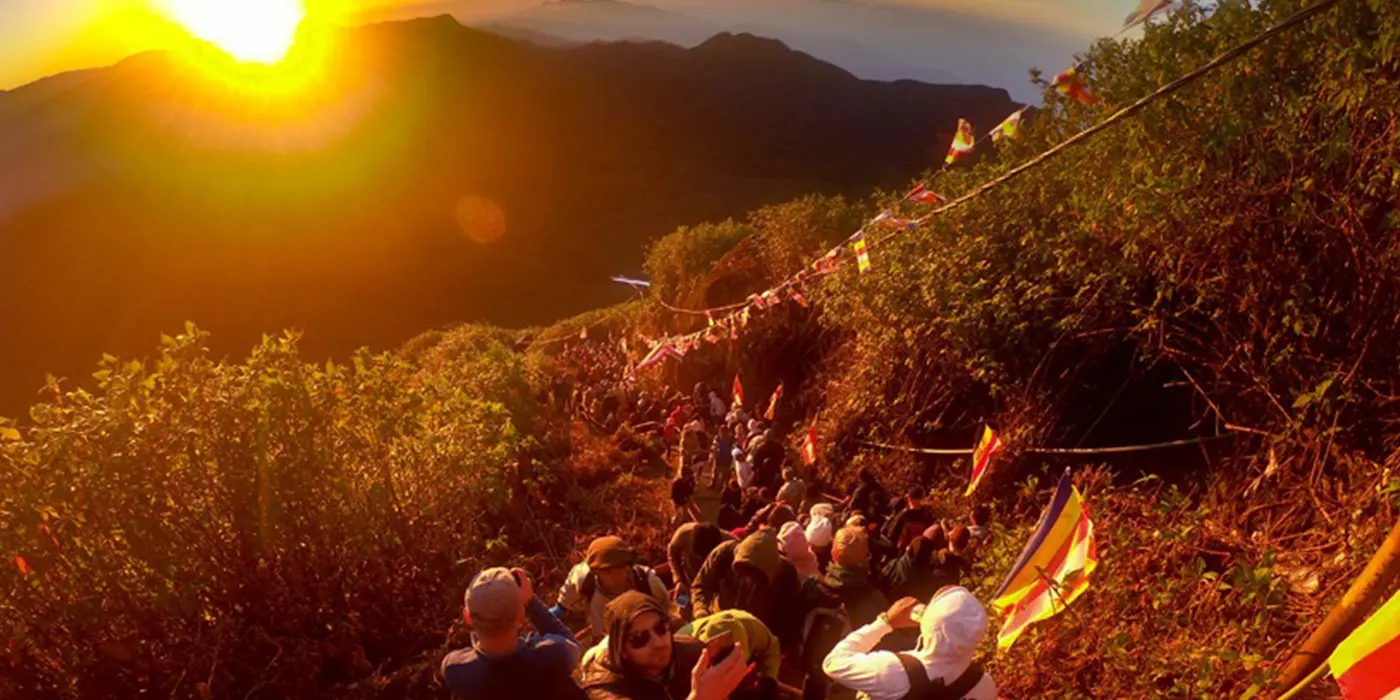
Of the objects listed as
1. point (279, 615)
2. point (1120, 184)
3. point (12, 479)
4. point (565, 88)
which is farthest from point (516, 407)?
point (565, 88)

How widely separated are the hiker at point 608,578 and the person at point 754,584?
0.27 meters

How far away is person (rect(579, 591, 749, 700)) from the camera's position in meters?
2.97

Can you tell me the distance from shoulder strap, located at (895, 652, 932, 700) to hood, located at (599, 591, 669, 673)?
100cm

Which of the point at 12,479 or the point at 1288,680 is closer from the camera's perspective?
the point at 1288,680

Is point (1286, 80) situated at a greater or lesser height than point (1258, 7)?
lesser

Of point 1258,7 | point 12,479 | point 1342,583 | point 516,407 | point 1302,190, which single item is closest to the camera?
point 1342,583

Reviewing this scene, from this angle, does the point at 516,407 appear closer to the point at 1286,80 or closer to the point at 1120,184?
the point at 1120,184

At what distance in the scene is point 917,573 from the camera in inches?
219

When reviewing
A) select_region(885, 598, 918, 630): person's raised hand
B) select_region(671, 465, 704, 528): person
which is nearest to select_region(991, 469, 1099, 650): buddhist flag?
select_region(885, 598, 918, 630): person's raised hand

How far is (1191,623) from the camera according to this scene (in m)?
4.54

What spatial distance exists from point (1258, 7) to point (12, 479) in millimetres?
9848

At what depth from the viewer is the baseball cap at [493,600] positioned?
307cm

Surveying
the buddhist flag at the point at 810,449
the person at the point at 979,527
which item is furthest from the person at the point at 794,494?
the person at the point at 979,527

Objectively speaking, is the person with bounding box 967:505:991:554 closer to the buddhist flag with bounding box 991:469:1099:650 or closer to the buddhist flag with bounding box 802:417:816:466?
Result: the buddhist flag with bounding box 991:469:1099:650
